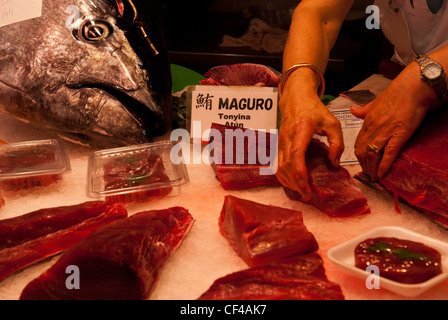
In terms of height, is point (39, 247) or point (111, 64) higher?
point (111, 64)

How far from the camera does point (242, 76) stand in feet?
9.57

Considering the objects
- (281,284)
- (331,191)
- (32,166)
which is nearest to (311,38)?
(331,191)

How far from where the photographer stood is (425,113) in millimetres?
1993

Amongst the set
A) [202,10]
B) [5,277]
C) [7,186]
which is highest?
[202,10]

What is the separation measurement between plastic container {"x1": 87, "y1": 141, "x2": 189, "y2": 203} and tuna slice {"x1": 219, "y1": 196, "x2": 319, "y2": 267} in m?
0.42

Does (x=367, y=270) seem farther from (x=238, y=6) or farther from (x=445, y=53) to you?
(x=238, y=6)

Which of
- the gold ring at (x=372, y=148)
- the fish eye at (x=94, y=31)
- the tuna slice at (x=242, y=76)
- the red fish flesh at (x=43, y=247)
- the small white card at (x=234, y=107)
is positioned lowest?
the red fish flesh at (x=43, y=247)

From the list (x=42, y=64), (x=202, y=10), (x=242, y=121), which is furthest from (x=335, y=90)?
(x=42, y=64)

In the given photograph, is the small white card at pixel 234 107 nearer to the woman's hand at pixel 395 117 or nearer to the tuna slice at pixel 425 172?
the woman's hand at pixel 395 117

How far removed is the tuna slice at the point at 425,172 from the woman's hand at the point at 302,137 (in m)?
0.27

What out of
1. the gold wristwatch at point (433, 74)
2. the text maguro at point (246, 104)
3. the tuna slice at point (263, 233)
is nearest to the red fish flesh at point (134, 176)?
the tuna slice at point (263, 233)

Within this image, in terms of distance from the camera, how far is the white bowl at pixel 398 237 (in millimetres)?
1422

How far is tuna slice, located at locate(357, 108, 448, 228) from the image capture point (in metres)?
1.85

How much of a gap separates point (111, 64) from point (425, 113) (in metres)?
1.57
